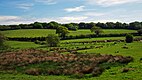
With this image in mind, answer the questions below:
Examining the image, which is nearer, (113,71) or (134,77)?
(134,77)

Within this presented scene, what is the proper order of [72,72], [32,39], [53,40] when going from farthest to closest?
[32,39] → [53,40] → [72,72]

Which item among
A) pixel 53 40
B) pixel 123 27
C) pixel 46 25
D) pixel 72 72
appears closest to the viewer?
pixel 72 72

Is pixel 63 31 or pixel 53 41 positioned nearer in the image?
pixel 53 41

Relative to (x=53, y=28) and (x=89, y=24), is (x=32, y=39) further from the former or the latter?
(x=89, y=24)

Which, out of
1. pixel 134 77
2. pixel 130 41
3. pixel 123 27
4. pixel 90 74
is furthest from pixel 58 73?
pixel 123 27

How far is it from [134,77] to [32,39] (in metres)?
103

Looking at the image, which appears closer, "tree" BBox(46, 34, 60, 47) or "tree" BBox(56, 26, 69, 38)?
"tree" BBox(46, 34, 60, 47)

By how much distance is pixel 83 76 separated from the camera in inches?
1196

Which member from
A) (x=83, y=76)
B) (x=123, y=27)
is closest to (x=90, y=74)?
(x=83, y=76)

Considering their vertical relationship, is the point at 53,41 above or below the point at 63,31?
below

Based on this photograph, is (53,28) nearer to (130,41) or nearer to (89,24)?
(89,24)

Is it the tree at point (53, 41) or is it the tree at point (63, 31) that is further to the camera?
the tree at point (63, 31)

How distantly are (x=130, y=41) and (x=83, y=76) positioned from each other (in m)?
58.8

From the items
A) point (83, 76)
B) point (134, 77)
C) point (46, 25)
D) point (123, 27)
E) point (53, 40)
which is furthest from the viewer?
point (46, 25)
